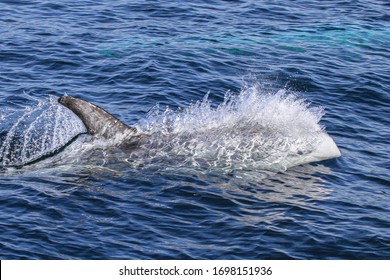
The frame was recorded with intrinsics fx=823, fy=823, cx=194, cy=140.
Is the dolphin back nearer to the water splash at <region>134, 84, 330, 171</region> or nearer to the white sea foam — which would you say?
the white sea foam

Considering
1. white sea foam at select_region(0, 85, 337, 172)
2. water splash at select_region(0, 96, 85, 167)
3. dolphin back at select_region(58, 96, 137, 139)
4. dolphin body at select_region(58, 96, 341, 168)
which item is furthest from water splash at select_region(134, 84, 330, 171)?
water splash at select_region(0, 96, 85, 167)

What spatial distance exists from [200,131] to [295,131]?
2469 millimetres

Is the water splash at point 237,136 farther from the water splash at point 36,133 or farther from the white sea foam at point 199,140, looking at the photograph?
the water splash at point 36,133

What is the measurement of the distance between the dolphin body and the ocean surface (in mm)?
180

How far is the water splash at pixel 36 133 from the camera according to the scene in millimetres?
19562

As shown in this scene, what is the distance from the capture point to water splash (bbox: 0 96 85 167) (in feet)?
64.2

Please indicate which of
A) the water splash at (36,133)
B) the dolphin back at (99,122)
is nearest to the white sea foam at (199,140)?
the water splash at (36,133)

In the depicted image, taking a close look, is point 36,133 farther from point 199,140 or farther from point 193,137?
point 199,140

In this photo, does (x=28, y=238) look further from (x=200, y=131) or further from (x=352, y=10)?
(x=352, y=10)

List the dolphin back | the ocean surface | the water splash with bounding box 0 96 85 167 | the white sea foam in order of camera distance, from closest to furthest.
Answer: the ocean surface < the white sea foam < the dolphin back < the water splash with bounding box 0 96 85 167

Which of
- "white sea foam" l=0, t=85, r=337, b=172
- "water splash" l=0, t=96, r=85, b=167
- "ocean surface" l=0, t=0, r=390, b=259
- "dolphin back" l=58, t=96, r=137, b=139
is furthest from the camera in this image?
"water splash" l=0, t=96, r=85, b=167

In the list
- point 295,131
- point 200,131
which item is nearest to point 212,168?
Result: point 200,131

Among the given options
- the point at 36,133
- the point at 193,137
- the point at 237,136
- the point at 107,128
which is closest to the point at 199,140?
the point at 193,137

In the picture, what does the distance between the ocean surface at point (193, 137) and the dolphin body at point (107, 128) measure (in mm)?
180
